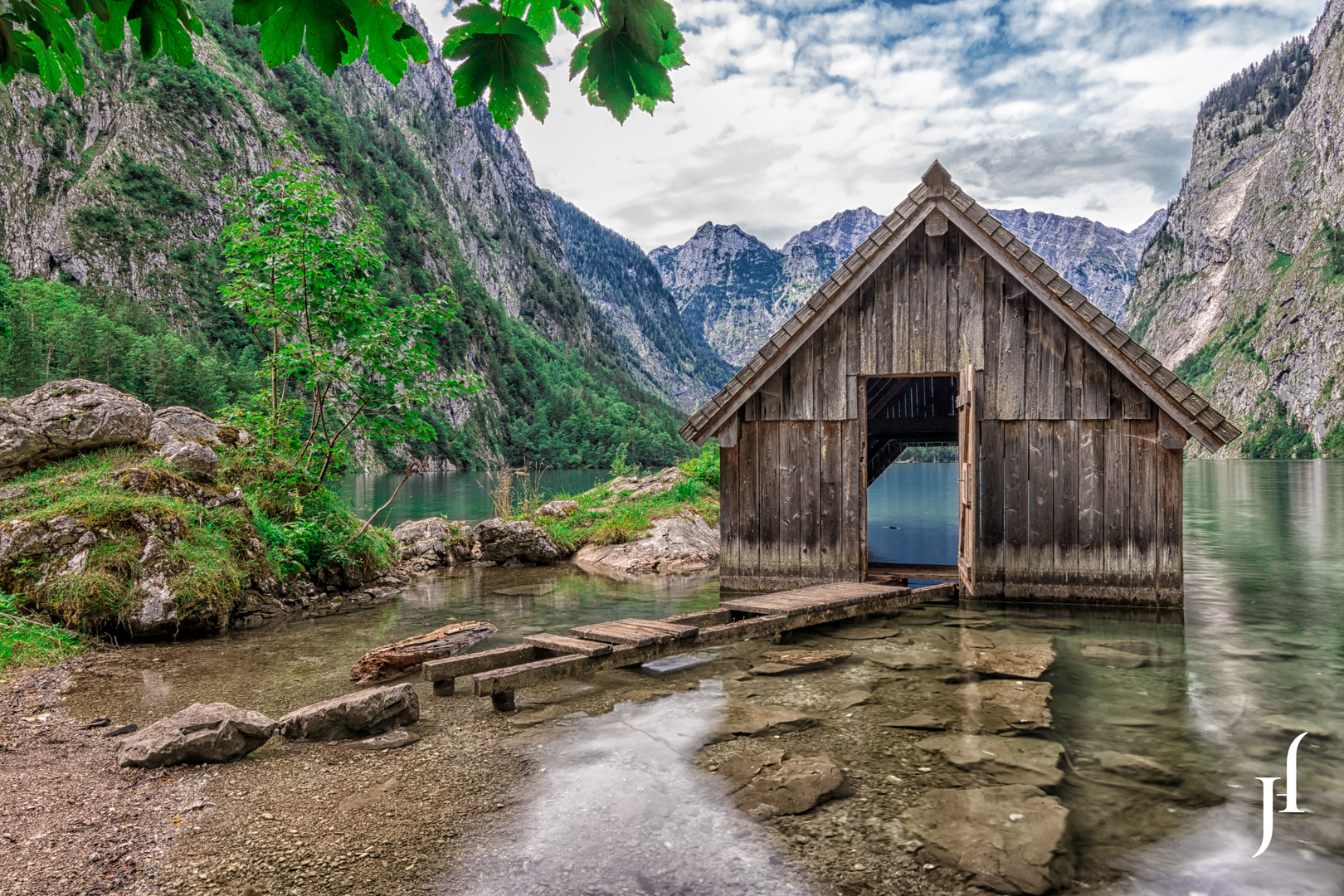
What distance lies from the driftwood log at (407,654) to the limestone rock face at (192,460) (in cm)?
486

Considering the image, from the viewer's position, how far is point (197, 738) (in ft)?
16.6

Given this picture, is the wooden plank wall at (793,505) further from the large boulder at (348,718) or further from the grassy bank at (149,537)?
the grassy bank at (149,537)

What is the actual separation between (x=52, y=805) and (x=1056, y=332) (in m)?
11.4

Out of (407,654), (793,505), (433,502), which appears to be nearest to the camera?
(407,654)

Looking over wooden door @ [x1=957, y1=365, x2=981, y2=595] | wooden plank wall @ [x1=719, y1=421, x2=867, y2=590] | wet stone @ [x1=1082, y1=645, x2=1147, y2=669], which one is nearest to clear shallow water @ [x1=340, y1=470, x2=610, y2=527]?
wooden plank wall @ [x1=719, y1=421, x2=867, y2=590]

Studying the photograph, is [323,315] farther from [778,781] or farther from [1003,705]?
[1003,705]

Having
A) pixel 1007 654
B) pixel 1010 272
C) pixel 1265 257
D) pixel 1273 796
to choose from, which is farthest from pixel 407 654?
pixel 1265 257

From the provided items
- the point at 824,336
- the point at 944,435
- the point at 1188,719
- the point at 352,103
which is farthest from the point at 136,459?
the point at 352,103

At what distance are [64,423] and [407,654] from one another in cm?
662

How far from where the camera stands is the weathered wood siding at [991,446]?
33.4 feet

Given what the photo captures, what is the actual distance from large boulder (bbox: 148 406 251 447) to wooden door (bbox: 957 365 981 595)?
37.0 ft

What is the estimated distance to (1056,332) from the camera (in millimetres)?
10336

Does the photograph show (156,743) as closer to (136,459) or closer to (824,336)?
(136,459)

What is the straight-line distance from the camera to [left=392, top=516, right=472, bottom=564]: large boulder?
16344 mm
